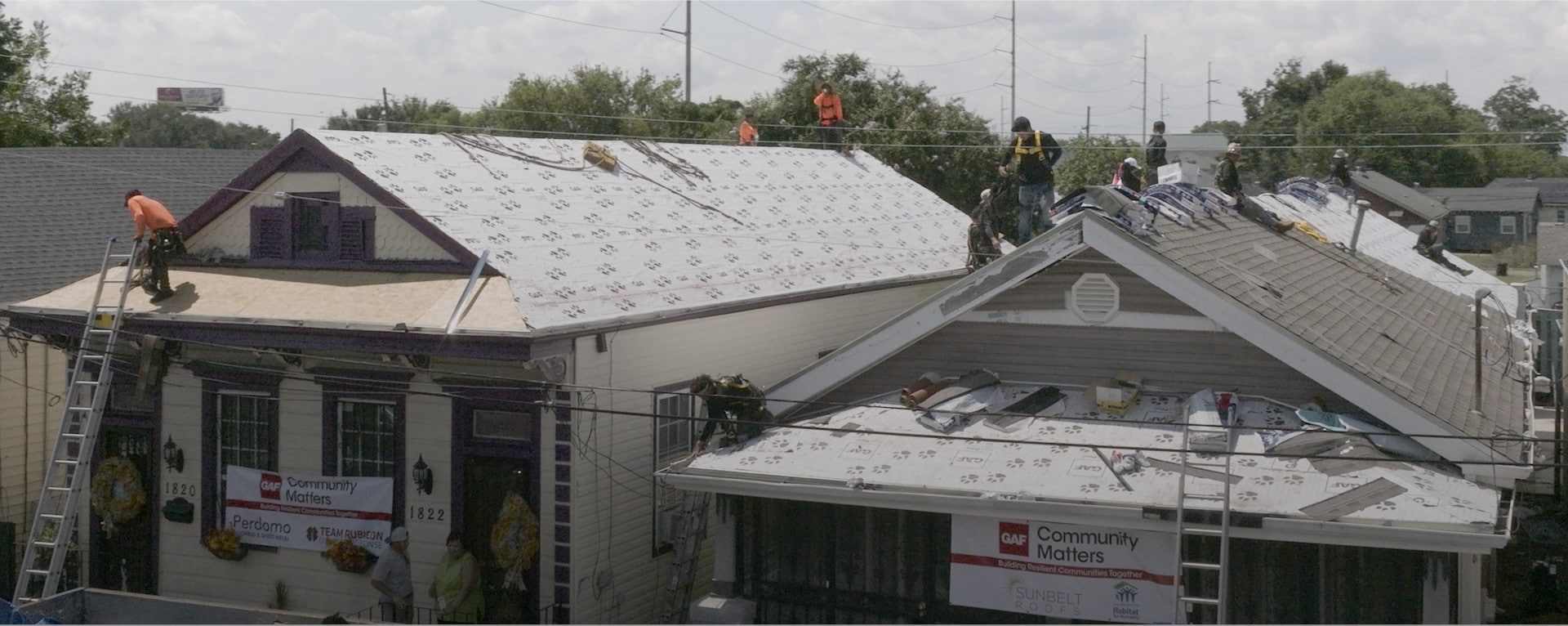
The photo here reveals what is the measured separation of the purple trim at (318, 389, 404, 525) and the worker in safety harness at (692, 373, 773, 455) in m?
3.43

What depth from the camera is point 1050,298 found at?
44.6ft

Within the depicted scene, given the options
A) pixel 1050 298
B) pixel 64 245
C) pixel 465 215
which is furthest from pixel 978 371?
pixel 64 245

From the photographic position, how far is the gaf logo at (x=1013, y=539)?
1217 centimetres

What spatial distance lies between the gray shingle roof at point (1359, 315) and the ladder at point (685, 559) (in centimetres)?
542

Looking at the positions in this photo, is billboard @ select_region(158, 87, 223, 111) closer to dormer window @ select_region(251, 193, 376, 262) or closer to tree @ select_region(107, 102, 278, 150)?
tree @ select_region(107, 102, 278, 150)

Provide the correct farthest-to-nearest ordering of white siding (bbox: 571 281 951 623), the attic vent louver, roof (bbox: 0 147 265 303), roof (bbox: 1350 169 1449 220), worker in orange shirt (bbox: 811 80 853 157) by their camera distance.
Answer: roof (bbox: 1350 169 1449 220), worker in orange shirt (bbox: 811 80 853 157), roof (bbox: 0 147 265 303), white siding (bbox: 571 281 951 623), the attic vent louver

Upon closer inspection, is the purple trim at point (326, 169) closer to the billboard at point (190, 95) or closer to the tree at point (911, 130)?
the tree at point (911, 130)

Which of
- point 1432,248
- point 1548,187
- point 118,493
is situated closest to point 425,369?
point 118,493

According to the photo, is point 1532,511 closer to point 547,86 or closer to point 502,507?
point 502,507

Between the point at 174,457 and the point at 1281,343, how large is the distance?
12.3m

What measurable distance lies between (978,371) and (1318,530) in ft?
13.7

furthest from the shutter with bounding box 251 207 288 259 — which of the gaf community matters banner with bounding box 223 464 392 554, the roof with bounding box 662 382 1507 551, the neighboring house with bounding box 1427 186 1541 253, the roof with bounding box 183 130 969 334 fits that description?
the neighboring house with bounding box 1427 186 1541 253

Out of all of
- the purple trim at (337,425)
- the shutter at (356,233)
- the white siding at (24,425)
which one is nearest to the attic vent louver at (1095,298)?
the purple trim at (337,425)

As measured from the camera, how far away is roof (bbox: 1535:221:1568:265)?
111ft
